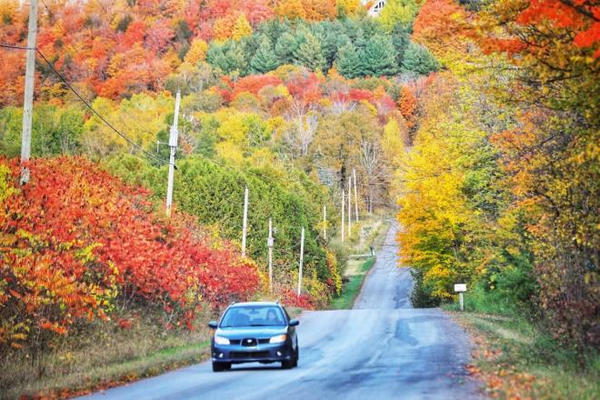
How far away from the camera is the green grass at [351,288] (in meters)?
77.6

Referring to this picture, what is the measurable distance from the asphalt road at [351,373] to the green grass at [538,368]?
0.61 m

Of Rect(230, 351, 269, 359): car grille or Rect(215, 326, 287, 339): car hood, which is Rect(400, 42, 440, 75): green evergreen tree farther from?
Rect(230, 351, 269, 359): car grille

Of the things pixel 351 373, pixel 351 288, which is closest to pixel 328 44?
pixel 351 288

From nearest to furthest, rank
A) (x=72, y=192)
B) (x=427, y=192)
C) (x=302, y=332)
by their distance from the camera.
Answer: (x=72, y=192) < (x=302, y=332) < (x=427, y=192)

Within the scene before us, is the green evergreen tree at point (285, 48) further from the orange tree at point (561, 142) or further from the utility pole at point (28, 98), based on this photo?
the orange tree at point (561, 142)

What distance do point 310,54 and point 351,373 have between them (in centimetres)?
16255

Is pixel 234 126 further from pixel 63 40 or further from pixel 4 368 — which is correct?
pixel 4 368

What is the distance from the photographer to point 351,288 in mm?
88688

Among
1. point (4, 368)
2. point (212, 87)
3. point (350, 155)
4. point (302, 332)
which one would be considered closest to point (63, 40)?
point (212, 87)

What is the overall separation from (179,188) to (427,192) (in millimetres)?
19169

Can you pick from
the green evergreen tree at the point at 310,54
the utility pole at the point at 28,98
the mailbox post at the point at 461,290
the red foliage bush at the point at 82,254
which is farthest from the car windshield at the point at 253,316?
the green evergreen tree at the point at 310,54

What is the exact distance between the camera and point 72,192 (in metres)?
24.5

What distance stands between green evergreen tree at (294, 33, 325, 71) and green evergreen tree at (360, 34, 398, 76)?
906cm

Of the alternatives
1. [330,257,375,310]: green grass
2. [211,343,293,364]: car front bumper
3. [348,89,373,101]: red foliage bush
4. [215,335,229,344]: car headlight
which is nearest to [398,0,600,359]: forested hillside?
[211,343,293,364]: car front bumper
